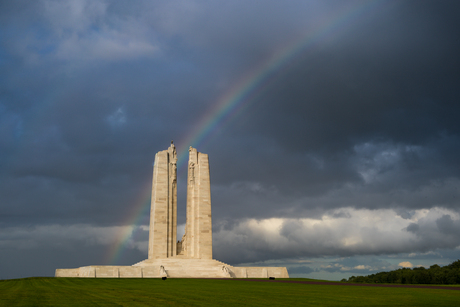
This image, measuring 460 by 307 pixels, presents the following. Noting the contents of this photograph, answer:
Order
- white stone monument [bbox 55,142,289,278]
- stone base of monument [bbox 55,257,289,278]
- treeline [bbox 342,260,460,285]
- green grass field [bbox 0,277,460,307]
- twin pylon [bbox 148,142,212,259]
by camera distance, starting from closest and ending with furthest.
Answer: green grass field [bbox 0,277,460,307] < stone base of monument [bbox 55,257,289,278] < treeline [bbox 342,260,460,285] < white stone monument [bbox 55,142,289,278] < twin pylon [bbox 148,142,212,259]

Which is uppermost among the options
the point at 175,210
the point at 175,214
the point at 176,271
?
the point at 175,210

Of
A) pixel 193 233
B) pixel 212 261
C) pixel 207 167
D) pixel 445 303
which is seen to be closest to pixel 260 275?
pixel 212 261

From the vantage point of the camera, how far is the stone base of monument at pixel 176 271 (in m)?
42.8

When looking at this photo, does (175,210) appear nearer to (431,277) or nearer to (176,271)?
(176,271)

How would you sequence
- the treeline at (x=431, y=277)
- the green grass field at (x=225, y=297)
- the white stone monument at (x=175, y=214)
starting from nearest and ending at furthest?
1. the green grass field at (x=225, y=297)
2. the treeline at (x=431, y=277)
3. the white stone monument at (x=175, y=214)

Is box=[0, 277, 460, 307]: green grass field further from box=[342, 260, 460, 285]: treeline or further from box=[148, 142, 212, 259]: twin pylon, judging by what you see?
box=[148, 142, 212, 259]: twin pylon

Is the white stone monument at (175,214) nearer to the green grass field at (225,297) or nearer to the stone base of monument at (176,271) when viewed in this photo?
the stone base of monument at (176,271)

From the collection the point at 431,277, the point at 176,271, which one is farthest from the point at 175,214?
the point at 431,277

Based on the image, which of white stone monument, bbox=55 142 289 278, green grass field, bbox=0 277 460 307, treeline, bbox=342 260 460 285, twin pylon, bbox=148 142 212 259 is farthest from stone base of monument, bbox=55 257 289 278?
green grass field, bbox=0 277 460 307

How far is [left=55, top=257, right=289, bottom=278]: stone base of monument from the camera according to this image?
140 ft

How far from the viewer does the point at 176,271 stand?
45844 millimetres

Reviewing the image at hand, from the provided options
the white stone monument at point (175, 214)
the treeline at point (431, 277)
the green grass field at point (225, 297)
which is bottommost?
the treeline at point (431, 277)

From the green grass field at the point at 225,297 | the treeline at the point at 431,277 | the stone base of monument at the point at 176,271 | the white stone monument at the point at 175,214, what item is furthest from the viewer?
the white stone monument at the point at 175,214

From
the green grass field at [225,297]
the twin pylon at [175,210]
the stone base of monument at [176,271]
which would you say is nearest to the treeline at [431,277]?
the stone base of monument at [176,271]
